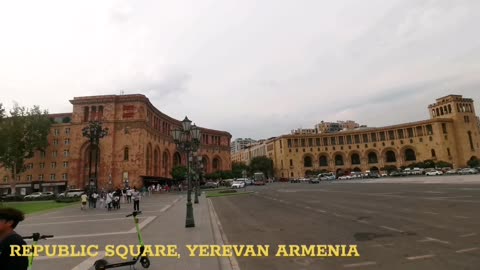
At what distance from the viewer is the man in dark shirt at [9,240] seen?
296cm

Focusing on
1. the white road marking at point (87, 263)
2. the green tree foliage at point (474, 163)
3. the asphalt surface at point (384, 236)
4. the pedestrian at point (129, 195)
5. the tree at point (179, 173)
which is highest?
the tree at point (179, 173)

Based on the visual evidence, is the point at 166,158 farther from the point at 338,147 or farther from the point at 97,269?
the point at 97,269

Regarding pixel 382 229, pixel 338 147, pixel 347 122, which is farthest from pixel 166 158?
pixel 347 122

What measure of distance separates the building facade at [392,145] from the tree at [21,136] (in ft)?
241

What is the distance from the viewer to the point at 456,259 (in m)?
6.07

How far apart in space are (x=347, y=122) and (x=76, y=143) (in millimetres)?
147736

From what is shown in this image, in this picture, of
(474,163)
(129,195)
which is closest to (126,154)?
(129,195)

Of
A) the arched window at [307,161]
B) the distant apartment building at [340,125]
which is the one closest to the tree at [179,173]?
the arched window at [307,161]

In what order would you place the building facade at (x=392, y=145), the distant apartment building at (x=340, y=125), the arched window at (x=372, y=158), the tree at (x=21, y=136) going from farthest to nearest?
the distant apartment building at (x=340, y=125) < the arched window at (x=372, y=158) < the building facade at (x=392, y=145) < the tree at (x=21, y=136)

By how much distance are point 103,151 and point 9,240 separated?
5583cm

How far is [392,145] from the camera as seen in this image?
97.1m

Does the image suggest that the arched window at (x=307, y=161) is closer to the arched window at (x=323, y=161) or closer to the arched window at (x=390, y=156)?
the arched window at (x=323, y=161)

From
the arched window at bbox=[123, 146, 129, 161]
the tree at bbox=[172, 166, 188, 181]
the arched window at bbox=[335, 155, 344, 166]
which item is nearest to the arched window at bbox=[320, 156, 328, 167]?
the arched window at bbox=[335, 155, 344, 166]

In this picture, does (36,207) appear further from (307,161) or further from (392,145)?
(392,145)
